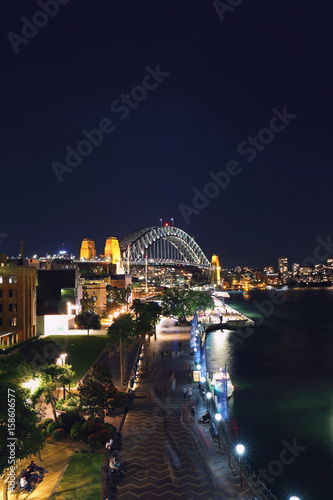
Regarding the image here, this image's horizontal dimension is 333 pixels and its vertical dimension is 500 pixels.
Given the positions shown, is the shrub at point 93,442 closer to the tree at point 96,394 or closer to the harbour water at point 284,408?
the tree at point 96,394

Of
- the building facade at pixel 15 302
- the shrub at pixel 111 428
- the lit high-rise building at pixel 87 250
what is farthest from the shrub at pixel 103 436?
the lit high-rise building at pixel 87 250

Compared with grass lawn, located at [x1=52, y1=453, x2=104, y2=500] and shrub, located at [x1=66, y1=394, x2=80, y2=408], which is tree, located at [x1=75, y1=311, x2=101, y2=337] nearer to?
shrub, located at [x1=66, y1=394, x2=80, y2=408]

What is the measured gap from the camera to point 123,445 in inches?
629

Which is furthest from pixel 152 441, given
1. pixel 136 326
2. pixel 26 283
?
pixel 26 283

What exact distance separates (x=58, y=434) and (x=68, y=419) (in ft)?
2.87

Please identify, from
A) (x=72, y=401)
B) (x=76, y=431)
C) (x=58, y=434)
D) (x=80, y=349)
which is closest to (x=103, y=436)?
(x=76, y=431)

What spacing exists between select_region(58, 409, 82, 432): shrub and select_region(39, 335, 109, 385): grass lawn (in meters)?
6.64

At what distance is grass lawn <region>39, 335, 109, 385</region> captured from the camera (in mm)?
27500

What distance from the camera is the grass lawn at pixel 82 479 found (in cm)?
1204

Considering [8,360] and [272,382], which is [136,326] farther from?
[8,360]

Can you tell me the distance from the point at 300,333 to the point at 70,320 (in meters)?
36.7

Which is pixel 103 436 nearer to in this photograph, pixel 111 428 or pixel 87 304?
pixel 111 428

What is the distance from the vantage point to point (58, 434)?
16.2 metres

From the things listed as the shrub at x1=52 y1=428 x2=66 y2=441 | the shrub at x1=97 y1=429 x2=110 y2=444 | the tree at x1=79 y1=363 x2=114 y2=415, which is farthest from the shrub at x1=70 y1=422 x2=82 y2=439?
the tree at x1=79 y1=363 x2=114 y2=415
